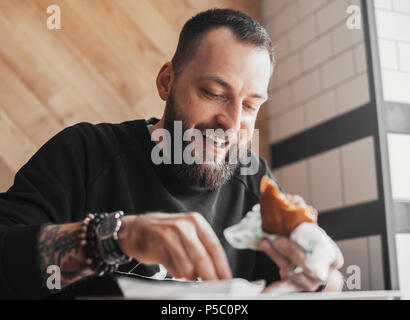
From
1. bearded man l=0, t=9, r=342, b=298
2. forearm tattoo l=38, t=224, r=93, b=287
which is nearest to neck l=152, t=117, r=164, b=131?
bearded man l=0, t=9, r=342, b=298

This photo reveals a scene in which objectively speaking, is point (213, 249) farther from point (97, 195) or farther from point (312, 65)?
point (312, 65)

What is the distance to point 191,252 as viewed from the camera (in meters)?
0.57

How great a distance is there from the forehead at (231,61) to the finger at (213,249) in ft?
1.48

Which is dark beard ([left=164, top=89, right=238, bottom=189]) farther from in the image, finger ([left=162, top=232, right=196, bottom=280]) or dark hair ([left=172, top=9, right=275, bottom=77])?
finger ([left=162, top=232, right=196, bottom=280])

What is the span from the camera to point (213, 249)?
58 centimetres

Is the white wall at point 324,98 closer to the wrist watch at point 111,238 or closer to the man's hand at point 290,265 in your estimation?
the man's hand at point 290,265

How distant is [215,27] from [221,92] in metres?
0.19

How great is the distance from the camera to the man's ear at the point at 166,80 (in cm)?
118

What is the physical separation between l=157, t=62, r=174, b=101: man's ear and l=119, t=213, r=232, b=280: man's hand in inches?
24.7

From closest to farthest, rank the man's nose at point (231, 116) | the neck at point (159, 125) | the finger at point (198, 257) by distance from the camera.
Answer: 1. the finger at point (198, 257)
2. the man's nose at point (231, 116)
3. the neck at point (159, 125)

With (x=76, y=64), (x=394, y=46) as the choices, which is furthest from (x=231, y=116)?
(x=76, y=64)

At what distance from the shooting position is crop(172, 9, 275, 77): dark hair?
1047 mm

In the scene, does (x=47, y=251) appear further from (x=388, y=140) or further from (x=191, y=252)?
(x=388, y=140)

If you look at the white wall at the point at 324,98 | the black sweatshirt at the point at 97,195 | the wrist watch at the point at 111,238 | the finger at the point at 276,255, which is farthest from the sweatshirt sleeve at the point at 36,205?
the white wall at the point at 324,98
